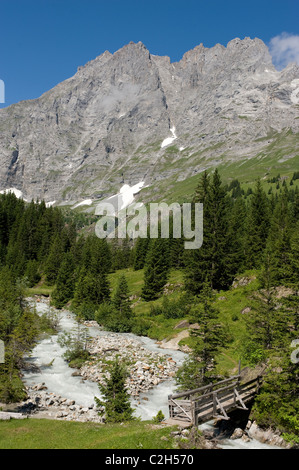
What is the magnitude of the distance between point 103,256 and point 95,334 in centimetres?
3137

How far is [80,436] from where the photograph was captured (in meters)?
19.2

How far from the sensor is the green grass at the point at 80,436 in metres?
16.7

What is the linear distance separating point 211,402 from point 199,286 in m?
36.0

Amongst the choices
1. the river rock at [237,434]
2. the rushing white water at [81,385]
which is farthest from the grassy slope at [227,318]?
→ the river rock at [237,434]

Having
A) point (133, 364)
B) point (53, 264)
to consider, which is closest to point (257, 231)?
point (133, 364)

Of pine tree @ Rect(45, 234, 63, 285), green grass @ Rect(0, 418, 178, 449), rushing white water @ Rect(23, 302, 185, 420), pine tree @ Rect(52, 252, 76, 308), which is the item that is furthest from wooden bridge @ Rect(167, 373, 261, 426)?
pine tree @ Rect(45, 234, 63, 285)

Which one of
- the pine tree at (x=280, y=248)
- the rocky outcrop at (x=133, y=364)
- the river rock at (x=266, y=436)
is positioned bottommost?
the rocky outcrop at (x=133, y=364)

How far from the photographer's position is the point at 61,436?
19.3 m

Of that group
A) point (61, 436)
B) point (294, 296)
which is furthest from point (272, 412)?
point (61, 436)

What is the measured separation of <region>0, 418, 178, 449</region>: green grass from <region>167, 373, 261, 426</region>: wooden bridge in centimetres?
151

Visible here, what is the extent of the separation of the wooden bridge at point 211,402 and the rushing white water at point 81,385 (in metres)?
2.05

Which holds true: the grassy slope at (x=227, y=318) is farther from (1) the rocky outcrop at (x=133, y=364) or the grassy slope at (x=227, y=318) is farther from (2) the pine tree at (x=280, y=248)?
(2) the pine tree at (x=280, y=248)
